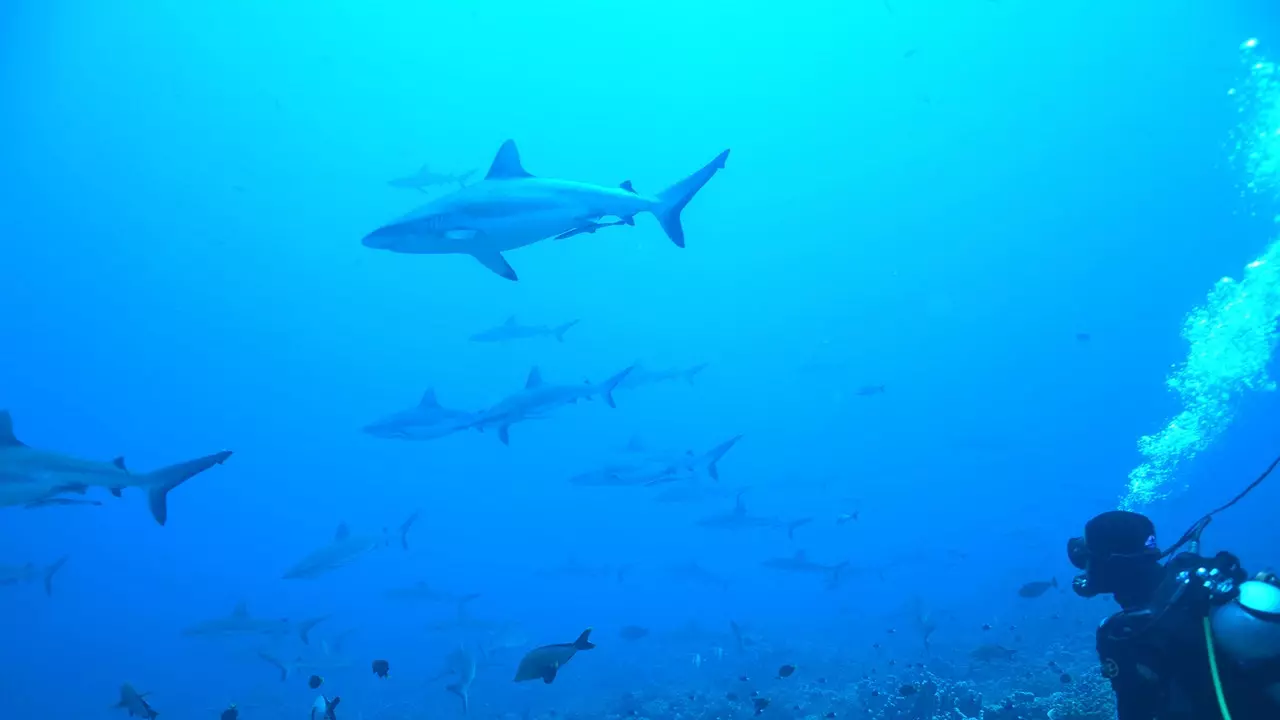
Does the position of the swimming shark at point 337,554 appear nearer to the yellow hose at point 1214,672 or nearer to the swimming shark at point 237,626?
the swimming shark at point 237,626

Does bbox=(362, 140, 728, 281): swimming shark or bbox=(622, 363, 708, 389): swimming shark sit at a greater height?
bbox=(622, 363, 708, 389): swimming shark

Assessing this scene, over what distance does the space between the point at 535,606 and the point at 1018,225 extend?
2778 inches

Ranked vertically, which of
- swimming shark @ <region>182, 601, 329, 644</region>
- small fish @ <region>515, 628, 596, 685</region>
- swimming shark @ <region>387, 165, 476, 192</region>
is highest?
swimming shark @ <region>387, 165, 476, 192</region>

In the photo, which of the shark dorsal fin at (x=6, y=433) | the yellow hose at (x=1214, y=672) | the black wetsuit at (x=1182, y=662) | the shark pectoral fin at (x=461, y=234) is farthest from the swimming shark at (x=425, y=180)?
the yellow hose at (x=1214, y=672)

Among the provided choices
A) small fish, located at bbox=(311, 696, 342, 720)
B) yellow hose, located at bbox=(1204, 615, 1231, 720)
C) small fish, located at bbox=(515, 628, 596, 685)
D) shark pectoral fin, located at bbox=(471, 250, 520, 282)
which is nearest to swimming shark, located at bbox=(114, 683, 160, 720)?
small fish, located at bbox=(311, 696, 342, 720)

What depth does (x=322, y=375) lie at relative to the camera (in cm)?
9681

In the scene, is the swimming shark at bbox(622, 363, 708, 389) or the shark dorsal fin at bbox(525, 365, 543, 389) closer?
the shark dorsal fin at bbox(525, 365, 543, 389)

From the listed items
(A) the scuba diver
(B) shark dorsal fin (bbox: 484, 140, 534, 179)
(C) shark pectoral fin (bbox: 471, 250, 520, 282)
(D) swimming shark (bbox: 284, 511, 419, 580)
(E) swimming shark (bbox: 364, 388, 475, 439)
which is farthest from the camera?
(D) swimming shark (bbox: 284, 511, 419, 580)

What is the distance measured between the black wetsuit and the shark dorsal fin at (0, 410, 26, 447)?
9.55 m

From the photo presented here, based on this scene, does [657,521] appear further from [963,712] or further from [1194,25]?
[963,712]

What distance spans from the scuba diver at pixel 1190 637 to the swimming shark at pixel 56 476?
781cm

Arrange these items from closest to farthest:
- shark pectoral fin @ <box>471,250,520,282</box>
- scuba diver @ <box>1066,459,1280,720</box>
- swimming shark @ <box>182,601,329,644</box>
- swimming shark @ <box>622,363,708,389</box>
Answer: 1. scuba diver @ <box>1066,459,1280,720</box>
2. shark pectoral fin @ <box>471,250,520,282</box>
3. swimming shark @ <box>182,601,329,644</box>
4. swimming shark @ <box>622,363,708,389</box>

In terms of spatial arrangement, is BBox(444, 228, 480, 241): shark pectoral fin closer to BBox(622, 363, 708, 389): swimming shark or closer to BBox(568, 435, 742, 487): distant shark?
BBox(568, 435, 742, 487): distant shark

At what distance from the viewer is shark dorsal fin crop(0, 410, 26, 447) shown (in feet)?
23.9
